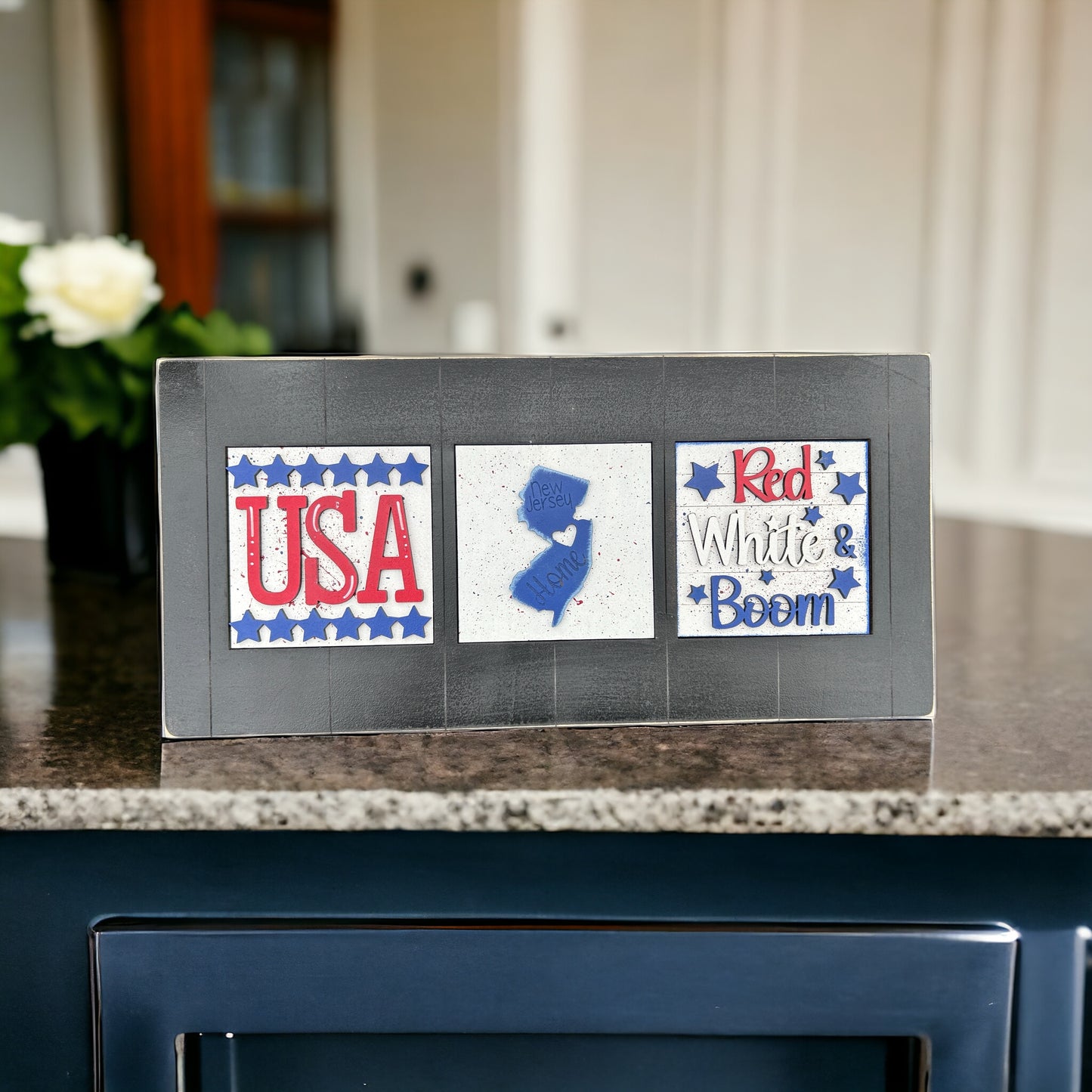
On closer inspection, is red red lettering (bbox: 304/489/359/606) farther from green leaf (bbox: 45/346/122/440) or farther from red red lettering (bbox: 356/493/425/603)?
green leaf (bbox: 45/346/122/440)

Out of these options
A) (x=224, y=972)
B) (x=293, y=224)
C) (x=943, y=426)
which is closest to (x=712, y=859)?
(x=224, y=972)

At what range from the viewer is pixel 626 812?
50 centimetres

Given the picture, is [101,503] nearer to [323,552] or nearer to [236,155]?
[323,552]

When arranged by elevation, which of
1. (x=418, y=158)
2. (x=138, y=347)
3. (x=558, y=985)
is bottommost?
(x=558, y=985)

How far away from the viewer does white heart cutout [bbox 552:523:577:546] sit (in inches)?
22.2

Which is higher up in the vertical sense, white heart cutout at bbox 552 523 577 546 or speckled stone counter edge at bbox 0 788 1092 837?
white heart cutout at bbox 552 523 577 546

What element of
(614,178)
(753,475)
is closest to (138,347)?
(753,475)

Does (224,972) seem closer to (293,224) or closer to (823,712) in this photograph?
(823,712)

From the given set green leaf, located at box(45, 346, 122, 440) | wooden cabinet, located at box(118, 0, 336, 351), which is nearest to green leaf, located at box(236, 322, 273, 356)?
green leaf, located at box(45, 346, 122, 440)

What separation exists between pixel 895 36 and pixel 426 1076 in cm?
290

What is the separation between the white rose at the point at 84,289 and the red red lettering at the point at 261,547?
406 millimetres

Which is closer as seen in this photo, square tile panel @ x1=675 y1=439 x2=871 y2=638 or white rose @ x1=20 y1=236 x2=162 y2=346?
square tile panel @ x1=675 y1=439 x2=871 y2=638

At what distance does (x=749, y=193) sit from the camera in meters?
3.01

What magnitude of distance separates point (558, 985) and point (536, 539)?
207 millimetres
